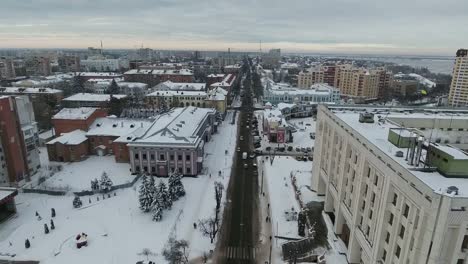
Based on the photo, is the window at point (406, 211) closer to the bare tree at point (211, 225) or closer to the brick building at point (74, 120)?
the bare tree at point (211, 225)

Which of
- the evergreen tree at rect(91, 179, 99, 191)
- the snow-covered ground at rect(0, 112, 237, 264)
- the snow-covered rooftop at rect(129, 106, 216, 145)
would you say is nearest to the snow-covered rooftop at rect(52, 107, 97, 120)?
the snow-covered rooftop at rect(129, 106, 216, 145)

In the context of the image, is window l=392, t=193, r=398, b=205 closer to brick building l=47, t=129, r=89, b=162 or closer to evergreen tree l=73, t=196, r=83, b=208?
evergreen tree l=73, t=196, r=83, b=208

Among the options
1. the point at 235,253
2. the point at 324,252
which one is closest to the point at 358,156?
the point at 324,252

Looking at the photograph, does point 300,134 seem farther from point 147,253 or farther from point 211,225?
point 147,253

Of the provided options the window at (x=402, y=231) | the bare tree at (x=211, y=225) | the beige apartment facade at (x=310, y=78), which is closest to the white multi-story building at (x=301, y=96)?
the beige apartment facade at (x=310, y=78)

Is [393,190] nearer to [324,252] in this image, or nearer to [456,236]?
[456,236]

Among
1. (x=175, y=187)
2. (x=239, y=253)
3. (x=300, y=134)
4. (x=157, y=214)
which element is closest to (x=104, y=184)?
(x=175, y=187)
